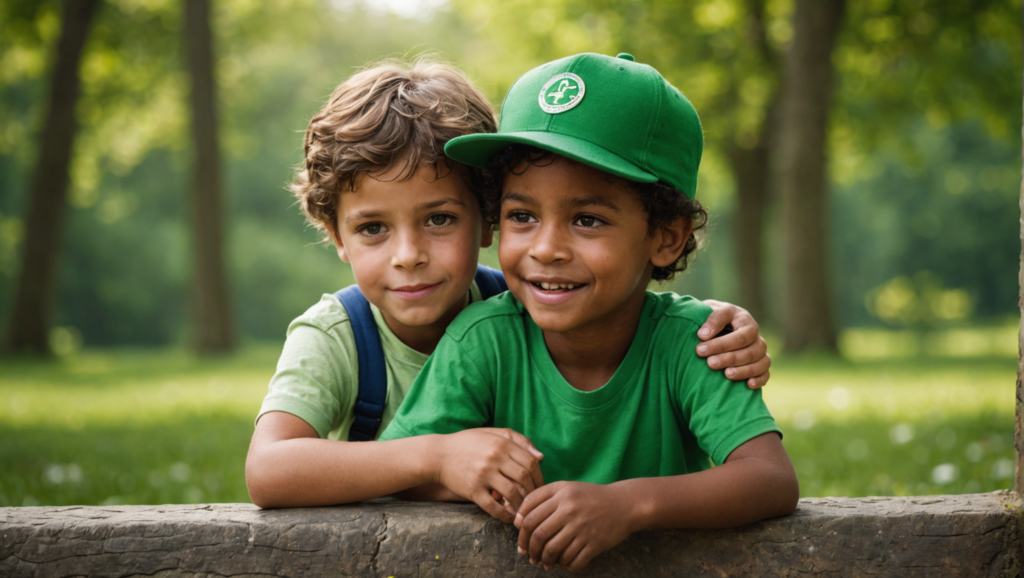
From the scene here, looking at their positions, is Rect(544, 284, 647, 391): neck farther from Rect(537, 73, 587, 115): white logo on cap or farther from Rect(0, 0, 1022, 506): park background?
Rect(0, 0, 1022, 506): park background

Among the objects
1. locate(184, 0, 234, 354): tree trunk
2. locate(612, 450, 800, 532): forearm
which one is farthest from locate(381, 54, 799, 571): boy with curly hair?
locate(184, 0, 234, 354): tree trunk

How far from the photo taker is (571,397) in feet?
7.07

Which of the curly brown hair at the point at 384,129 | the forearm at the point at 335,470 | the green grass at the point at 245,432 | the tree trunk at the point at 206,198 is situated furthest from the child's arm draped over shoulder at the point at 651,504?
the tree trunk at the point at 206,198

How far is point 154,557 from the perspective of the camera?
6.77 ft

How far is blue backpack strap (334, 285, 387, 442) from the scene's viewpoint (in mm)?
2451

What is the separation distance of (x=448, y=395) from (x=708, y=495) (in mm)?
679

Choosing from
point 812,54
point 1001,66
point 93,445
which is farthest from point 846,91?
point 93,445

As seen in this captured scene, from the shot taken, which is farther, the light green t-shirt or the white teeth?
the light green t-shirt

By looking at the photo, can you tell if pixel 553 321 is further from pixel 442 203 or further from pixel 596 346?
pixel 442 203

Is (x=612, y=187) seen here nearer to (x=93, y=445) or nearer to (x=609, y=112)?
(x=609, y=112)

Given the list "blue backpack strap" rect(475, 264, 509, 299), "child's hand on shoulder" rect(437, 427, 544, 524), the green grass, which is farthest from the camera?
the green grass

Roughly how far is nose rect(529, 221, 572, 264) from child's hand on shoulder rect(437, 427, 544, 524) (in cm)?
43

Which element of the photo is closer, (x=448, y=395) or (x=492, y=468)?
(x=492, y=468)

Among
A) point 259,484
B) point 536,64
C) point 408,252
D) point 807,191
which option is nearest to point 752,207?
point 536,64
